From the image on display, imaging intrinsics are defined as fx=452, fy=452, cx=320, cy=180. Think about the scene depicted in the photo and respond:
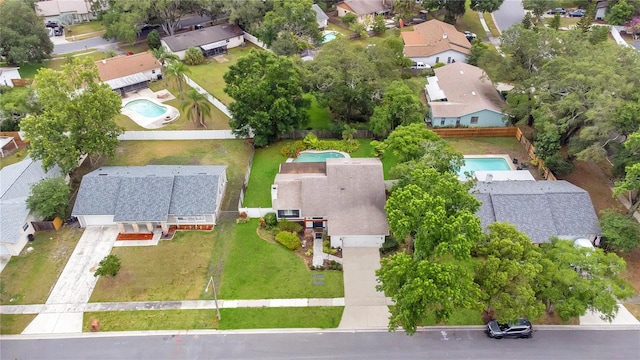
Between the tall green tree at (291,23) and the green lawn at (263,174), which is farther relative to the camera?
the tall green tree at (291,23)

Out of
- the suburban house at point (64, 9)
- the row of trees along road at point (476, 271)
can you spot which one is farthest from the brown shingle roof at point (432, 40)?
the suburban house at point (64, 9)

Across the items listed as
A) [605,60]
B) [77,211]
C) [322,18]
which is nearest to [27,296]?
[77,211]

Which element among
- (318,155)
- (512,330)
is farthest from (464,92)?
(512,330)

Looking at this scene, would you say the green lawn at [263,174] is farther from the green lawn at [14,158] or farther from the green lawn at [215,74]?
the green lawn at [14,158]

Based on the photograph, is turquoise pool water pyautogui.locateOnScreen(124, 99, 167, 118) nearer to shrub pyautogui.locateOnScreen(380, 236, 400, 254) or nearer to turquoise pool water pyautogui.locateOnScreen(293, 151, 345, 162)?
turquoise pool water pyautogui.locateOnScreen(293, 151, 345, 162)

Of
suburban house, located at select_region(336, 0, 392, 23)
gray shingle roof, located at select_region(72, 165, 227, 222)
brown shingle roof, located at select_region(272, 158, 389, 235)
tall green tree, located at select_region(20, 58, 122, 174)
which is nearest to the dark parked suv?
brown shingle roof, located at select_region(272, 158, 389, 235)

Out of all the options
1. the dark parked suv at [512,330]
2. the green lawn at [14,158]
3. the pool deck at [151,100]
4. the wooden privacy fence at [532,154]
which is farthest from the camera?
the pool deck at [151,100]
